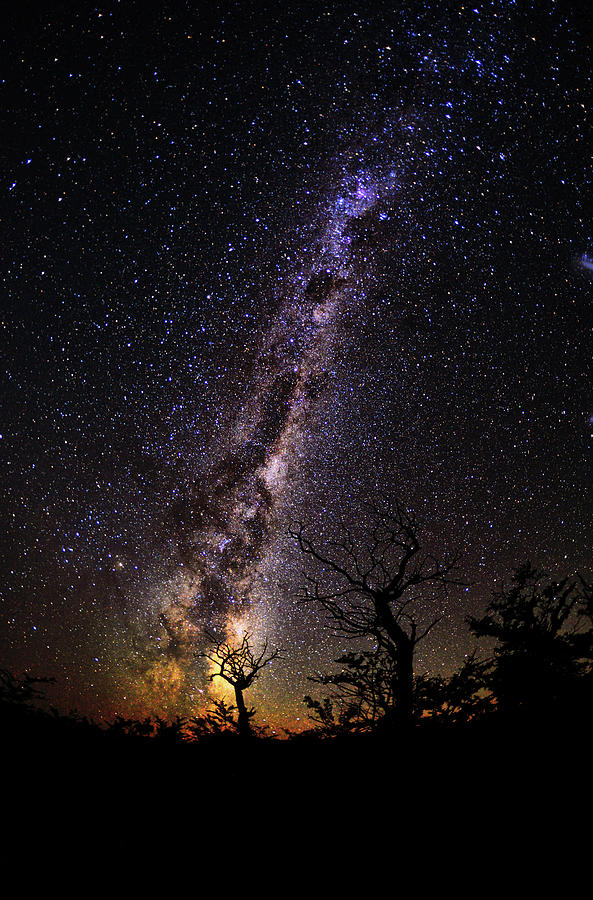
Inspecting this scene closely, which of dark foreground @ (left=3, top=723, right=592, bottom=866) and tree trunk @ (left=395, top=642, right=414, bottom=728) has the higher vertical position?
tree trunk @ (left=395, top=642, right=414, bottom=728)

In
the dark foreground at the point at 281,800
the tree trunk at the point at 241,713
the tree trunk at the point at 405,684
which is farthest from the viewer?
the tree trunk at the point at 241,713

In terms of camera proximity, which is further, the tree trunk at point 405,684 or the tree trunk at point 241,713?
the tree trunk at point 241,713

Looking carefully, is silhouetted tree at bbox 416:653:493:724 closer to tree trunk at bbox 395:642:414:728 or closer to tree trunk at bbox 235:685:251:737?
tree trunk at bbox 395:642:414:728

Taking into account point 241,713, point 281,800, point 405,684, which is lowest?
point 241,713

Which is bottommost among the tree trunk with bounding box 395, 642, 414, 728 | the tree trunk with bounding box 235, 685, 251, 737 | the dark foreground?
the tree trunk with bounding box 235, 685, 251, 737

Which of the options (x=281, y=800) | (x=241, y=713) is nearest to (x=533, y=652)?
(x=281, y=800)

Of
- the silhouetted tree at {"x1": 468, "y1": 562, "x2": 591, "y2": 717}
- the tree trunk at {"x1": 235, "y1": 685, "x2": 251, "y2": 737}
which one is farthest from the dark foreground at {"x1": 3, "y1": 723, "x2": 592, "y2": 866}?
the tree trunk at {"x1": 235, "y1": 685, "x2": 251, "y2": 737}

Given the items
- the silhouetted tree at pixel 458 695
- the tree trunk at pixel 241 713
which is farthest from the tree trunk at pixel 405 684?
the tree trunk at pixel 241 713

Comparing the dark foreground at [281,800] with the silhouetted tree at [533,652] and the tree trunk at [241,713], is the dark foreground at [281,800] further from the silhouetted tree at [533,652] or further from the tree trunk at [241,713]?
the tree trunk at [241,713]

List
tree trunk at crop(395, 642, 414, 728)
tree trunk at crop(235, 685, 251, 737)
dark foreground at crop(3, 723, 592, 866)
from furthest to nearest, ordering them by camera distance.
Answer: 1. tree trunk at crop(235, 685, 251, 737)
2. tree trunk at crop(395, 642, 414, 728)
3. dark foreground at crop(3, 723, 592, 866)

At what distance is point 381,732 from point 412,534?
412cm

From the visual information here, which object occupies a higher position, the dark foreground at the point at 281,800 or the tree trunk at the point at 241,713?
the dark foreground at the point at 281,800

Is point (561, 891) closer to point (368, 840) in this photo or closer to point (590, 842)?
point (590, 842)

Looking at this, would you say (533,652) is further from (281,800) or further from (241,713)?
(241,713)
